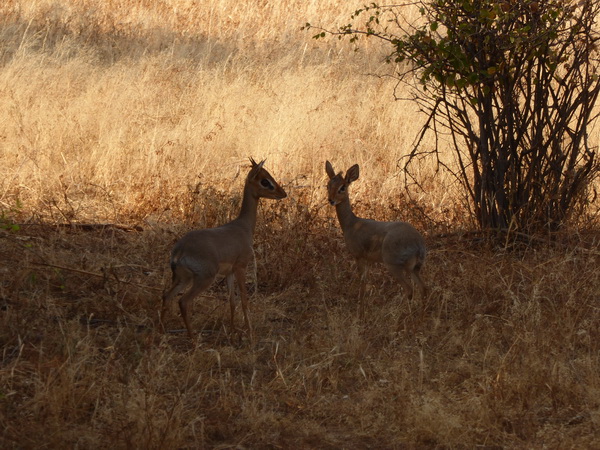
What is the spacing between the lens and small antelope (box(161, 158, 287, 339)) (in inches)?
211

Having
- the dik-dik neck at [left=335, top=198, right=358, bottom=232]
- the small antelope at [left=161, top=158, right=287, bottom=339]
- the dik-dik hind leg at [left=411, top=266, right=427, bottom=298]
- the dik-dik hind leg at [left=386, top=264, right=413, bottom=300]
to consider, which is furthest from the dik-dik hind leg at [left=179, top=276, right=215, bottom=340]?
the dik-dik neck at [left=335, top=198, right=358, bottom=232]

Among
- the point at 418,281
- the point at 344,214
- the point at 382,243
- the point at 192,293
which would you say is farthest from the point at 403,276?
the point at 192,293

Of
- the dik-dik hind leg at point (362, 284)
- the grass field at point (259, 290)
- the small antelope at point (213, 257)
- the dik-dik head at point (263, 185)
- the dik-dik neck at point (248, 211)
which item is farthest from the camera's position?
the dik-dik head at point (263, 185)

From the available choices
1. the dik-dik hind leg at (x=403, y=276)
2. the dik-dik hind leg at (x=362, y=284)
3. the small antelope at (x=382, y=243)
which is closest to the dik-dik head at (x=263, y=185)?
the small antelope at (x=382, y=243)

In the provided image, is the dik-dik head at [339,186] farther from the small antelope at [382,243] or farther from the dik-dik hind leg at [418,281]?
the dik-dik hind leg at [418,281]

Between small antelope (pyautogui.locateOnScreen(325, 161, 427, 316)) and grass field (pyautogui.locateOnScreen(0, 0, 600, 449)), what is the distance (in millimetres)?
199

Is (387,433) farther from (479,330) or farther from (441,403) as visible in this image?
(479,330)

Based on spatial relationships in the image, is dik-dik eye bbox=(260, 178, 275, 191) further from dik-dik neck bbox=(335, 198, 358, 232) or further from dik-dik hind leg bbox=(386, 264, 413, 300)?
dik-dik hind leg bbox=(386, 264, 413, 300)

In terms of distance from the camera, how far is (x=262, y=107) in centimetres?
1099

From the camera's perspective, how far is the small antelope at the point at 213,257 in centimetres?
535

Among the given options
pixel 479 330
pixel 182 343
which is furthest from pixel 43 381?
pixel 479 330

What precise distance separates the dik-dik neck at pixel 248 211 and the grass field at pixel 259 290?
570 millimetres

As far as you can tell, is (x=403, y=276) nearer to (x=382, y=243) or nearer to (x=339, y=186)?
(x=382, y=243)

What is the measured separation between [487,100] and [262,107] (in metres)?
4.07
